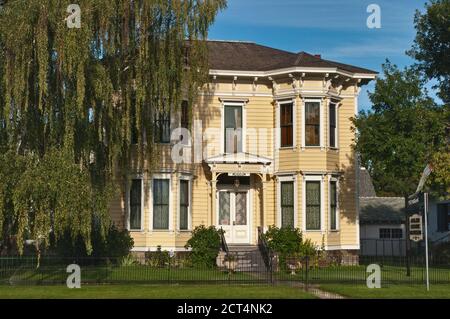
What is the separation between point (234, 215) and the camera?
32031 millimetres

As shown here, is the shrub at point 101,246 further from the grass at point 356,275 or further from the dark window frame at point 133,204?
the grass at point 356,275

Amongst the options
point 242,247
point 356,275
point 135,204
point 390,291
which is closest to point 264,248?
point 242,247

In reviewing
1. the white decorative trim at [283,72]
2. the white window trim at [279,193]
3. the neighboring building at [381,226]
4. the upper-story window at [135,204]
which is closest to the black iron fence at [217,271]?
the upper-story window at [135,204]

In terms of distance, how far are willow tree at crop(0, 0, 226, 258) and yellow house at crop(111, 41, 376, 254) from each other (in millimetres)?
6899

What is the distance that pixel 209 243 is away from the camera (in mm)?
29125

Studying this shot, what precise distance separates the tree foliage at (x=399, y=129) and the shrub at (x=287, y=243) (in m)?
4.14

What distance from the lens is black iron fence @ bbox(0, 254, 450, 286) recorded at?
76.3 feet

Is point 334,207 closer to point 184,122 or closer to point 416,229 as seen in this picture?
point 184,122

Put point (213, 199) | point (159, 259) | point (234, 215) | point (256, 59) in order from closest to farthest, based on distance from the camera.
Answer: point (159, 259) → point (213, 199) → point (234, 215) → point (256, 59)

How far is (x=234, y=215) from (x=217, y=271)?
531cm

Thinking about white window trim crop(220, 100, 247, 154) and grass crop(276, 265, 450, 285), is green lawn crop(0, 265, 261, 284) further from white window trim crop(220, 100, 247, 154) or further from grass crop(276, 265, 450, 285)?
white window trim crop(220, 100, 247, 154)

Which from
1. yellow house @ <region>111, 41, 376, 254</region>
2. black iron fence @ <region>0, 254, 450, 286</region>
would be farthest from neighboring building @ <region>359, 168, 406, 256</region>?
yellow house @ <region>111, 41, 376, 254</region>
